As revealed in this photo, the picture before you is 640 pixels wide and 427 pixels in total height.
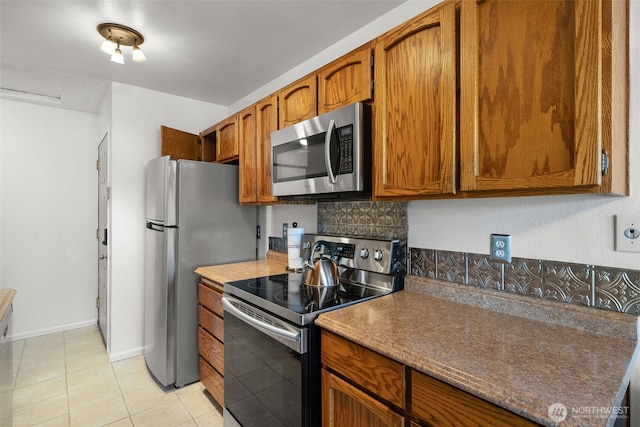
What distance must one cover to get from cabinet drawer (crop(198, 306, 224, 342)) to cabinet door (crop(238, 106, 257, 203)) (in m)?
0.84

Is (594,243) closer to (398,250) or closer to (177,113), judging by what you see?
(398,250)

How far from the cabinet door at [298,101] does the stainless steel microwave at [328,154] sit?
0.37ft

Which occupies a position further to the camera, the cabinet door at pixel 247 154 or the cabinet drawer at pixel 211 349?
the cabinet door at pixel 247 154

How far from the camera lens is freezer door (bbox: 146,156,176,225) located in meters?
2.25

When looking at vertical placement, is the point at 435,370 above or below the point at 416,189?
below

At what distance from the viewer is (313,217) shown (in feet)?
7.50

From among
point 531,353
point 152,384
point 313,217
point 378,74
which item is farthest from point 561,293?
point 152,384

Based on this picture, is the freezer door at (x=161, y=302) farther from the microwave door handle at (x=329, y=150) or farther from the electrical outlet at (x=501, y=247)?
the electrical outlet at (x=501, y=247)

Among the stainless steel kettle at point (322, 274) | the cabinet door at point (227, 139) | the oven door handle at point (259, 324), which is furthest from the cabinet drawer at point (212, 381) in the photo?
the cabinet door at point (227, 139)

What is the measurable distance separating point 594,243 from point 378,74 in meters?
1.05

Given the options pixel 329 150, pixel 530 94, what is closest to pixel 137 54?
pixel 329 150

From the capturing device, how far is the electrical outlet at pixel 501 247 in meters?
1.30

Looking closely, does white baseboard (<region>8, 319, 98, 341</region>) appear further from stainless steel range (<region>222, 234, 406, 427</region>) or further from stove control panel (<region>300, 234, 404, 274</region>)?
stove control panel (<region>300, 234, 404, 274</region>)

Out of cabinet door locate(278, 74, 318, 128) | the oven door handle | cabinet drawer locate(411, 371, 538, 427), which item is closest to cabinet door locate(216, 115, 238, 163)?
cabinet door locate(278, 74, 318, 128)
